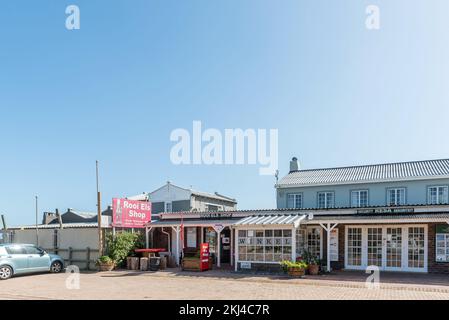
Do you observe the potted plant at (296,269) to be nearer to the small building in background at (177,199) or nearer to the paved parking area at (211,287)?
the paved parking area at (211,287)

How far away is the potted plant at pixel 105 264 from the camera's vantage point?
59.6 feet

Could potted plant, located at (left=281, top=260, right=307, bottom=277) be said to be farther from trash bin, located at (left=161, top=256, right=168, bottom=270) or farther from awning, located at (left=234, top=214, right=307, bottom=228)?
trash bin, located at (left=161, top=256, right=168, bottom=270)

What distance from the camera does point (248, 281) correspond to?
14.6m

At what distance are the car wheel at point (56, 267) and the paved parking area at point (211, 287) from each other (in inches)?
30.9

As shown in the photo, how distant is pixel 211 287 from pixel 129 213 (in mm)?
8507

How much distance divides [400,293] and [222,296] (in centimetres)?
520

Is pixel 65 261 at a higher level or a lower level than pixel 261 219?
lower

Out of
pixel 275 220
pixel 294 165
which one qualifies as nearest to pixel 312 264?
pixel 275 220

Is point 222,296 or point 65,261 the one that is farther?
point 65,261

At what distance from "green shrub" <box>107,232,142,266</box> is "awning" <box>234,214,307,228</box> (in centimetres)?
543

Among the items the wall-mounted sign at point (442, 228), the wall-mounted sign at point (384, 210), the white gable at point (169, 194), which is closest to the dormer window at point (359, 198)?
the wall-mounted sign at point (384, 210)
